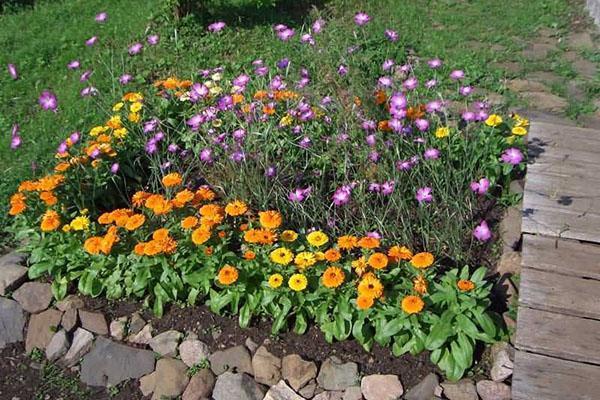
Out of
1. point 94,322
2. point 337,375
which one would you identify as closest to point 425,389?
point 337,375

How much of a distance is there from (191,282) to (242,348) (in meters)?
0.39

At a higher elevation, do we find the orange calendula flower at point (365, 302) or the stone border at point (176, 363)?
the orange calendula flower at point (365, 302)

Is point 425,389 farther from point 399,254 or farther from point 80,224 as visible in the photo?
point 80,224

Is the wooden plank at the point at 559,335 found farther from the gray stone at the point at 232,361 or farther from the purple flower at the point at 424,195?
the gray stone at the point at 232,361

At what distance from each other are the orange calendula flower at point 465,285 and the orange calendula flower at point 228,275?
3.11ft

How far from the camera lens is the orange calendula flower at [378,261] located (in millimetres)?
3176

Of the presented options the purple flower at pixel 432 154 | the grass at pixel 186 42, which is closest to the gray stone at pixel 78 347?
the grass at pixel 186 42

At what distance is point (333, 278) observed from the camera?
315 cm

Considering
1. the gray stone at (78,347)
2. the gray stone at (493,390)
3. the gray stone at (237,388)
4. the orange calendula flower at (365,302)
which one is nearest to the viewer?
the gray stone at (493,390)

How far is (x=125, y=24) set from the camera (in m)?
6.58

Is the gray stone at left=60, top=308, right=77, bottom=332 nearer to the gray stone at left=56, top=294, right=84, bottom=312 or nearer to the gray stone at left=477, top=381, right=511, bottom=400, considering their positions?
the gray stone at left=56, top=294, right=84, bottom=312

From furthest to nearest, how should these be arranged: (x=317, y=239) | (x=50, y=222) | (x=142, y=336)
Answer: (x=50, y=222) < (x=142, y=336) < (x=317, y=239)

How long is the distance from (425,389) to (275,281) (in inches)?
30.3

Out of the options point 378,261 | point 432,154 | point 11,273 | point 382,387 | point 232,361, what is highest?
point 432,154
